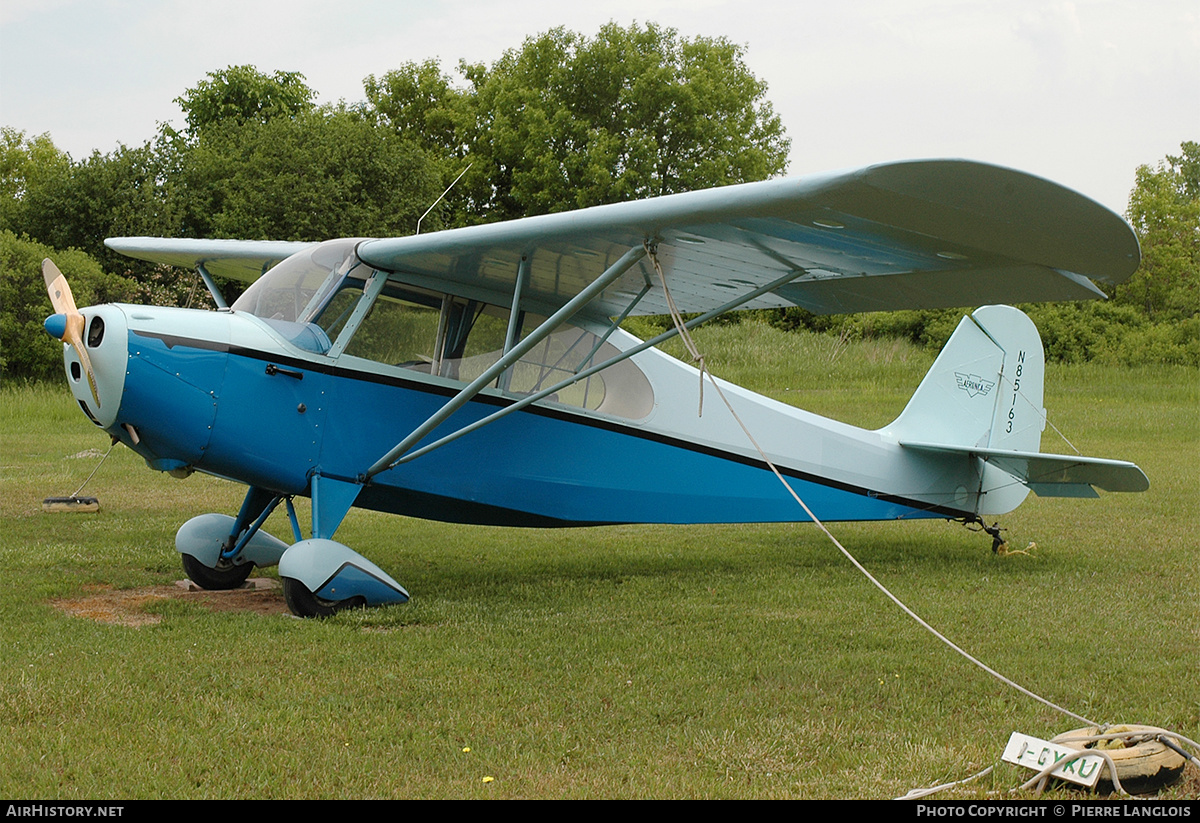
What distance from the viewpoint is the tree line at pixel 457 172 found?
30125 mm

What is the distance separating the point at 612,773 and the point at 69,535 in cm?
768

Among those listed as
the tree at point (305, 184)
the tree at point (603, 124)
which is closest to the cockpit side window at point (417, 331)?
the tree at point (305, 184)

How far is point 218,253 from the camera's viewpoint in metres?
8.77

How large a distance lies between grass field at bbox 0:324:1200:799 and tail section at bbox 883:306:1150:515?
806mm

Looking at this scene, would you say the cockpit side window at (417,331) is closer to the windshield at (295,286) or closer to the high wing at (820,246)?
the windshield at (295,286)

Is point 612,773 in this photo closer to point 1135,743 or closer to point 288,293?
point 1135,743

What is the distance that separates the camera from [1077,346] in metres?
34.3

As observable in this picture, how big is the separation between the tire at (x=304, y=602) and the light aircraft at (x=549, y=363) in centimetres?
2

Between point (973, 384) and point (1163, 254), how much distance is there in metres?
34.5

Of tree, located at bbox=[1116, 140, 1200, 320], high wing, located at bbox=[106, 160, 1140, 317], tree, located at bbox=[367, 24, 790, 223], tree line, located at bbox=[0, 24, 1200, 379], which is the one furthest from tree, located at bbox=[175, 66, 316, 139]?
high wing, located at bbox=[106, 160, 1140, 317]

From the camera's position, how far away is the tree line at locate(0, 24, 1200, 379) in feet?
98.8

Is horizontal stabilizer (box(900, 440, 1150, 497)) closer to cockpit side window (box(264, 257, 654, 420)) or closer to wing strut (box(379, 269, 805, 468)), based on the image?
wing strut (box(379, 269, 805, 468))

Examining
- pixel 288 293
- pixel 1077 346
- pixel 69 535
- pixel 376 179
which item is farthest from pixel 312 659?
pixel 1077 346

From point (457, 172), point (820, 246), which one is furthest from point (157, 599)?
point (457, 172)
